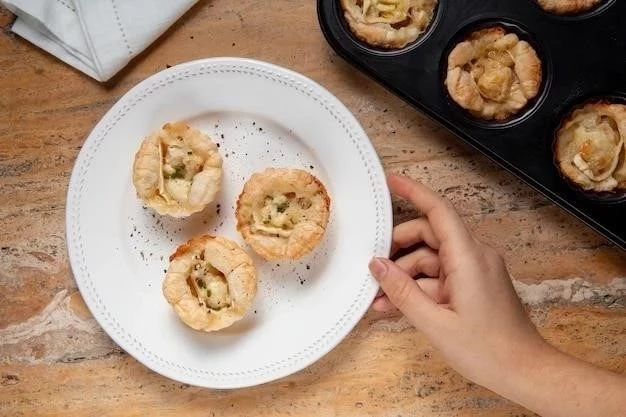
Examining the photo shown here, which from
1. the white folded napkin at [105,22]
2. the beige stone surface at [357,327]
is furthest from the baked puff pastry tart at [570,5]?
the white folded napkin at [105,22]

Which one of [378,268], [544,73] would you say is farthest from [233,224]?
[544,73]

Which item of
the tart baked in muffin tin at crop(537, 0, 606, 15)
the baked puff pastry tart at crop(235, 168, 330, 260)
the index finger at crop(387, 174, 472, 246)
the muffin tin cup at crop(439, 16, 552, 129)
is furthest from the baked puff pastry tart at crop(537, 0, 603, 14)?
the baked puff pastry tart at crop(235, 168, 330, 260)

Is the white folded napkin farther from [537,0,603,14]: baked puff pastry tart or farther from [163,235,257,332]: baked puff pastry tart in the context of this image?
[537,0,603,14]: baked puff pastry tart

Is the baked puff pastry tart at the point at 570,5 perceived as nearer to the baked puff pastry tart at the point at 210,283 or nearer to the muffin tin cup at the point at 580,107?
the muffin tin cup at the point at 580,107

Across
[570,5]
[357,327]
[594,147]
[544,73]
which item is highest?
[570,5]

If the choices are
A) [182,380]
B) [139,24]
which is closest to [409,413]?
[182,380]

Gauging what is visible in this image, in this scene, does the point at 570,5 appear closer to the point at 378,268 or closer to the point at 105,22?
the point at 378,268
